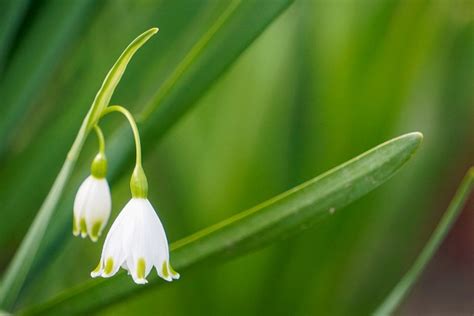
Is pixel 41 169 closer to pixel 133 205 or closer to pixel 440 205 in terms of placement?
pixel 133 205

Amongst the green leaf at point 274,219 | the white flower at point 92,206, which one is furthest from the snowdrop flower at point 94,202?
the green leaf at point 274,219

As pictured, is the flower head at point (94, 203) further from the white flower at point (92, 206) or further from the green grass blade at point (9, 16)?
the green grass blade at point (9, 16)

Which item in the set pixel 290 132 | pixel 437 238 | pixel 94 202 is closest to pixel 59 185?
pixel 94 202

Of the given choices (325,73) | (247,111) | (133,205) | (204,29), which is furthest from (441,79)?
(133,205)

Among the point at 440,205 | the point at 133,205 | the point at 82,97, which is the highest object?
the point at 82,97

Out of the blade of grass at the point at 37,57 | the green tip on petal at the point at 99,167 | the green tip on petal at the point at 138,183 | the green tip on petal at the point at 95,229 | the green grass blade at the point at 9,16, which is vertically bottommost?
the green tip on petal at the point at 95,229

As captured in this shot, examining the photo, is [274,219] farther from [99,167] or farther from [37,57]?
[37,57]

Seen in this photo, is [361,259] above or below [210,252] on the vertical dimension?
below
